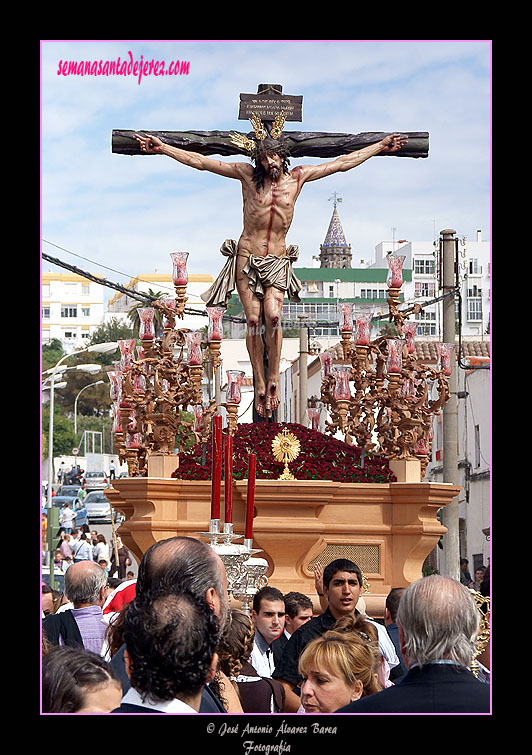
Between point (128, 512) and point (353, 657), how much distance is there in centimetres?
741

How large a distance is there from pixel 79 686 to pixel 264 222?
921 centimetres

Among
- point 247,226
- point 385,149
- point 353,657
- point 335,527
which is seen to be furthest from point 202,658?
point 385,149

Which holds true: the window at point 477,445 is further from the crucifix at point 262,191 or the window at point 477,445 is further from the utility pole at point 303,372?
the crucifix at point 262,191

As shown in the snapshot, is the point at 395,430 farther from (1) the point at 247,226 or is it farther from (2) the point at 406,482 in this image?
(1) the point at 247,226

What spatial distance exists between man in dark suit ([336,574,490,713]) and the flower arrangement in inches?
282

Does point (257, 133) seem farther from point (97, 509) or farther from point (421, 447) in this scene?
point (97, 509)

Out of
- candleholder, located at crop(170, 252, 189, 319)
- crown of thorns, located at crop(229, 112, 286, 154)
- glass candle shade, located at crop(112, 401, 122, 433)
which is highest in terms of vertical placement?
crown of thorns, located at crop(229, 112, 286, 154)

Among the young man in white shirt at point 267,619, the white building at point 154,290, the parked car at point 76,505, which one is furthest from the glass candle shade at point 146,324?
the white building at point 154,290

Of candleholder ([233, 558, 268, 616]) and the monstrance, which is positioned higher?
the monstrance

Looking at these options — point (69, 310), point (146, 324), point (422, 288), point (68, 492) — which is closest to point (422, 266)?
point (69, 310)

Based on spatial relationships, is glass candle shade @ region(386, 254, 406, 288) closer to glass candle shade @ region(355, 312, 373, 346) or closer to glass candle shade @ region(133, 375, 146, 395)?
glass candle shade @ region(355, 312, 373, 346)

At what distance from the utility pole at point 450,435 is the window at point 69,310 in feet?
200

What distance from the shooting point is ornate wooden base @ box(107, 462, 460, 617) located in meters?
11.7

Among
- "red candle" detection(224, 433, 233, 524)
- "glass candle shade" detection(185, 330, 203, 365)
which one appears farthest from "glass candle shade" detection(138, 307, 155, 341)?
"red candle" detection(224, 433, 233, 524)
